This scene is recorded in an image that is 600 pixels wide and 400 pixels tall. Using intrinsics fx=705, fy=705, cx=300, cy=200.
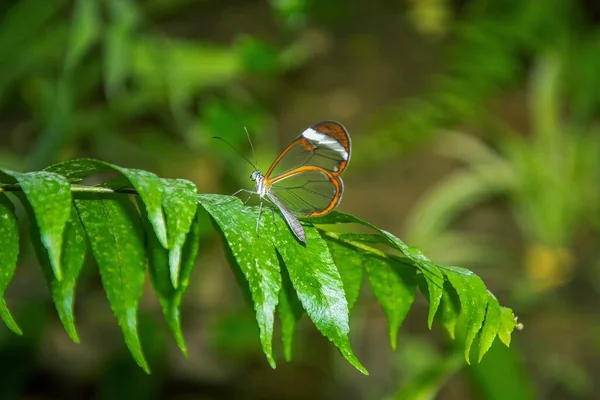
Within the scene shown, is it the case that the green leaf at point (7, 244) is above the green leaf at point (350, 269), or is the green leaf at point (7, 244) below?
below

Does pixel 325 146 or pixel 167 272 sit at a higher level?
pixel 325 146

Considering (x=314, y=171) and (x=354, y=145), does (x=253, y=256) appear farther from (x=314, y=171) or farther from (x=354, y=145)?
(x=354, y=145)

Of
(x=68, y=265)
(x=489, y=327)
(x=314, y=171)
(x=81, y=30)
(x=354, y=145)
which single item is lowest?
(x=68, y=265)

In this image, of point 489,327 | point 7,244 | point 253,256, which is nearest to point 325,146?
point 253,256

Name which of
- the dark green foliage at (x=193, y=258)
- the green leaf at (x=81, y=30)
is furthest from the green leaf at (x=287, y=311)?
the green leaf at (x=81, y=30)

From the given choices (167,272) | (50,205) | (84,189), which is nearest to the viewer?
(50,205)

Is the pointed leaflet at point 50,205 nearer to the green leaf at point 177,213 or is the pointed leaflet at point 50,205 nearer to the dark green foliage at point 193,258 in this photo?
the dark green foliage at point 193,258
